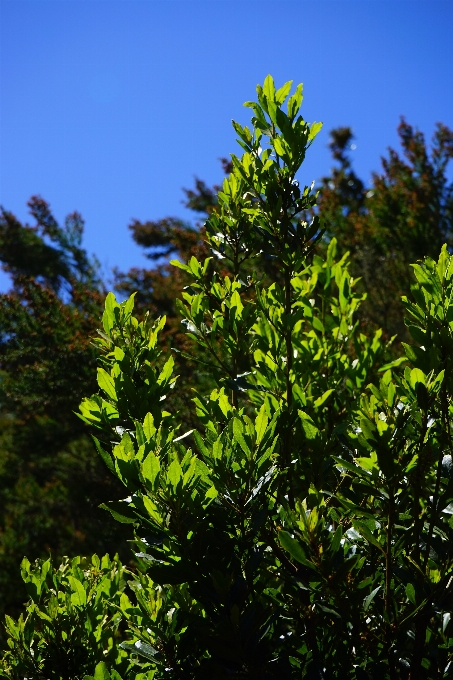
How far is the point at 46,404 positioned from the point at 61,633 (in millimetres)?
4429

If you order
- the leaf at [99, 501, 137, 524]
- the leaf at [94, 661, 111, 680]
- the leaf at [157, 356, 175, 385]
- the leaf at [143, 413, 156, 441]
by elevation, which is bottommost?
the leaf at [94, 661, 111, 680]

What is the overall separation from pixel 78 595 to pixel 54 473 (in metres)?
8.15

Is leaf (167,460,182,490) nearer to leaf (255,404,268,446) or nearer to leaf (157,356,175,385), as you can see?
leaf (255,404,268,446)

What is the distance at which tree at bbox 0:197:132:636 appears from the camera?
594 centimetres

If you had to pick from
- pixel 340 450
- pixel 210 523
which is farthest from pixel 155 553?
pixel 340 450

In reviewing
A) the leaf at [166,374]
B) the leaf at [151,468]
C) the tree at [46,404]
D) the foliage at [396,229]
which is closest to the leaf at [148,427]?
the leaf at [151,468]

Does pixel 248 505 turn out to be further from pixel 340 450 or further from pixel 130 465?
pixel 340 450

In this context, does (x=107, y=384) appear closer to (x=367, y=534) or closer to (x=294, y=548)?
(x=294, y=548)

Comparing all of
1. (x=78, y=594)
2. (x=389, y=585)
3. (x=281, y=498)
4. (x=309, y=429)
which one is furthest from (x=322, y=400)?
(x=78, y=594)

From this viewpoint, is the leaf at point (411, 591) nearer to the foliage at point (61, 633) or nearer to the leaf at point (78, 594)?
the foliage at point (61, 633)

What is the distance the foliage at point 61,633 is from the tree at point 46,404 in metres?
0.77

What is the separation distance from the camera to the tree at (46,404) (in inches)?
234

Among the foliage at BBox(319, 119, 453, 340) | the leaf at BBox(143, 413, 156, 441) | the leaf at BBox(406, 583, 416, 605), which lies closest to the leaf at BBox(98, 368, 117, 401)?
the leaf at BBox(143, 413, 156, 441)

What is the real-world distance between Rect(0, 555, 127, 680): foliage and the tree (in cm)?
77
